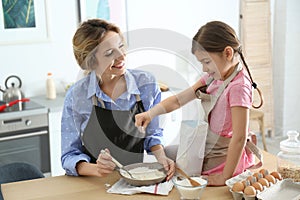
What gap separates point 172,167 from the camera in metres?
1.97

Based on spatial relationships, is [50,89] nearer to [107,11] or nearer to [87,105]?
[107,11]

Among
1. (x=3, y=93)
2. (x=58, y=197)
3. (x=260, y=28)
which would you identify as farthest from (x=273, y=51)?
(x=58, y=197)

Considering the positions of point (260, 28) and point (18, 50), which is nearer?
point (18, 50)

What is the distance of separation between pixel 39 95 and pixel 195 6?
176 cm

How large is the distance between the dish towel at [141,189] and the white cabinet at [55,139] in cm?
198

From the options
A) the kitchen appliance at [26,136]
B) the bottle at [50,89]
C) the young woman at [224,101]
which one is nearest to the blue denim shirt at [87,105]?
the young woman at [224,101]

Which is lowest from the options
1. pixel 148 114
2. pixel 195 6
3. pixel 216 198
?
pixel 216 198

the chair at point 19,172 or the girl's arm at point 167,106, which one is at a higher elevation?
the girl's arm at point 167,106

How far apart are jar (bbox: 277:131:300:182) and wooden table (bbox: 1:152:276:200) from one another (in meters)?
0.14

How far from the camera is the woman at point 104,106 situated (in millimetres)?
2100

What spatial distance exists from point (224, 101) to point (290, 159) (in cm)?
36

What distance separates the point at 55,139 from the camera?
385 cm

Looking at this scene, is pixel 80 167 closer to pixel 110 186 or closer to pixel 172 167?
pixel 110 186

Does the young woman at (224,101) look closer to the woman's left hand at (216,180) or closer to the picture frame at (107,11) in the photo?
the woman's left hand at (216,180)
